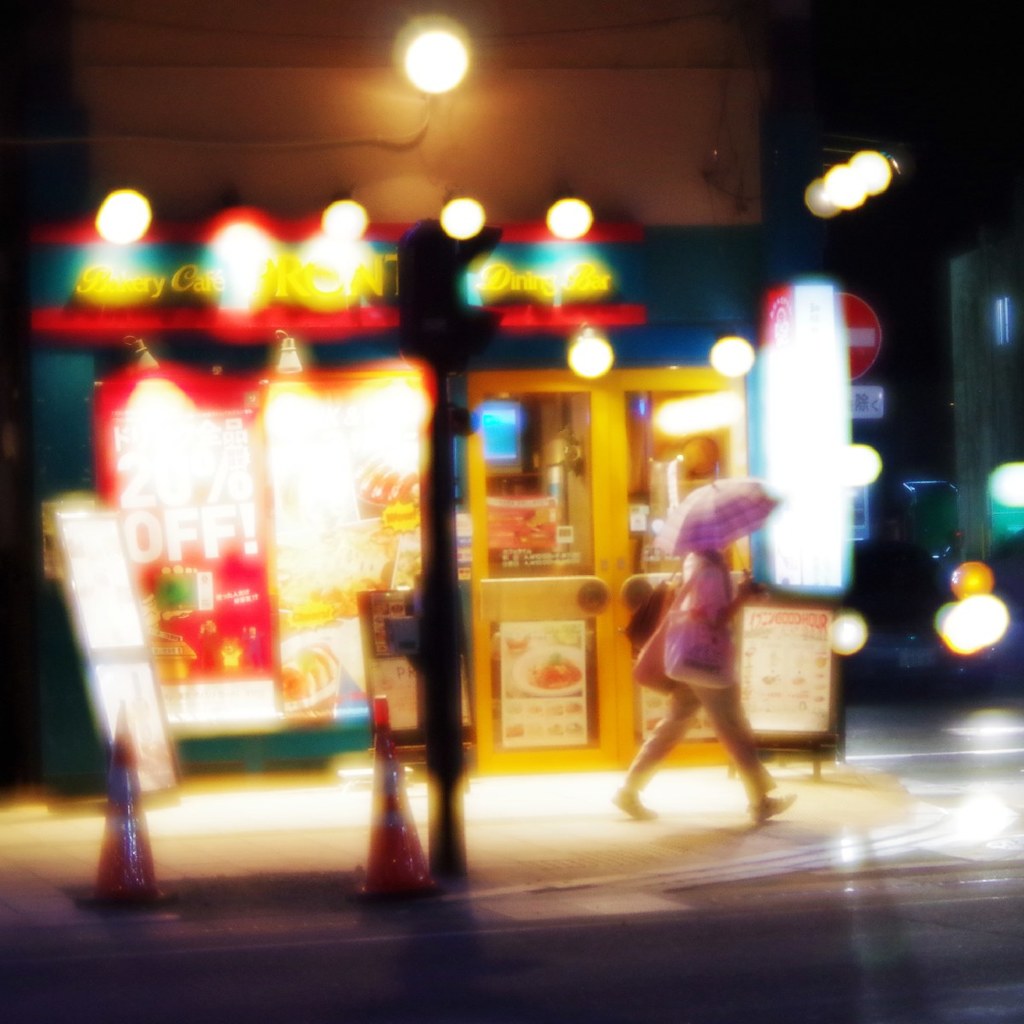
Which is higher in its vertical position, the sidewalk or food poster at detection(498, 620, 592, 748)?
food poster at detection(498, 620, 592, 748)

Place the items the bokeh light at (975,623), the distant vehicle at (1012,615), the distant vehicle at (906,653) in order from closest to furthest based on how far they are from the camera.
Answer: the bokeh light at (975,623), the distant vehicle at (1012,615), the distant vehicle at (906,653)

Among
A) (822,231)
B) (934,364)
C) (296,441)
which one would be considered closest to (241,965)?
(296,441)

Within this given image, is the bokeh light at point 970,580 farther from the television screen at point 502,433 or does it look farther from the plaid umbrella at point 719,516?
the plaid umbrella at point 719,516

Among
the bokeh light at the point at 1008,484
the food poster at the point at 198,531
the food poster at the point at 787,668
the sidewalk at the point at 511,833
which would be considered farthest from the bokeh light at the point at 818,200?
the bokeh light at the point at 1008,484

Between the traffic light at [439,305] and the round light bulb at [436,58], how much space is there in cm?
260

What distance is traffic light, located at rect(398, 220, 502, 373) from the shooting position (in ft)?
31.5

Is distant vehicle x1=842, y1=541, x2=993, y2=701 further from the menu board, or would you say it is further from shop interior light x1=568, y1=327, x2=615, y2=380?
the menu board

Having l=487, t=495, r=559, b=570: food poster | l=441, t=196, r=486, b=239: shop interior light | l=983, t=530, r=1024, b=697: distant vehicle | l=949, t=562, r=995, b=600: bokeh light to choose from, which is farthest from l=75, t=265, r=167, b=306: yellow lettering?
l=983, t=530, r=1024, b=697: distant vehicle

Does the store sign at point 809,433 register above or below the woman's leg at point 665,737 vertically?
above

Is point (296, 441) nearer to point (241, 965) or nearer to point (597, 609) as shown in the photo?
point (597, 609)

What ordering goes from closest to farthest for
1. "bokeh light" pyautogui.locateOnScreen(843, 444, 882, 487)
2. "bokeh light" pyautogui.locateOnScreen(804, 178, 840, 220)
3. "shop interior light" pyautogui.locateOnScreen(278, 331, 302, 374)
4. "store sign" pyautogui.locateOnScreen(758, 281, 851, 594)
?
"shop interior light" pyautogui.locateOnScreen(278, 331, 302, 374) < "store sign" pyautogui.locateOnScreen(758, 281, 851, 594) < "bokeh light" pyautogui.locateOnScreen(843, 444, 882, 487) < "bokeh light" pyautogui.locateOnScreen(804, 178, 840, 220)

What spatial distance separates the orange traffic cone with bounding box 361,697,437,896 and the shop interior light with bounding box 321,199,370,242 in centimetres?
459

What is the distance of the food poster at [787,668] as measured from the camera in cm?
1271

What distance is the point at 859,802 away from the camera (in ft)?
39.3
